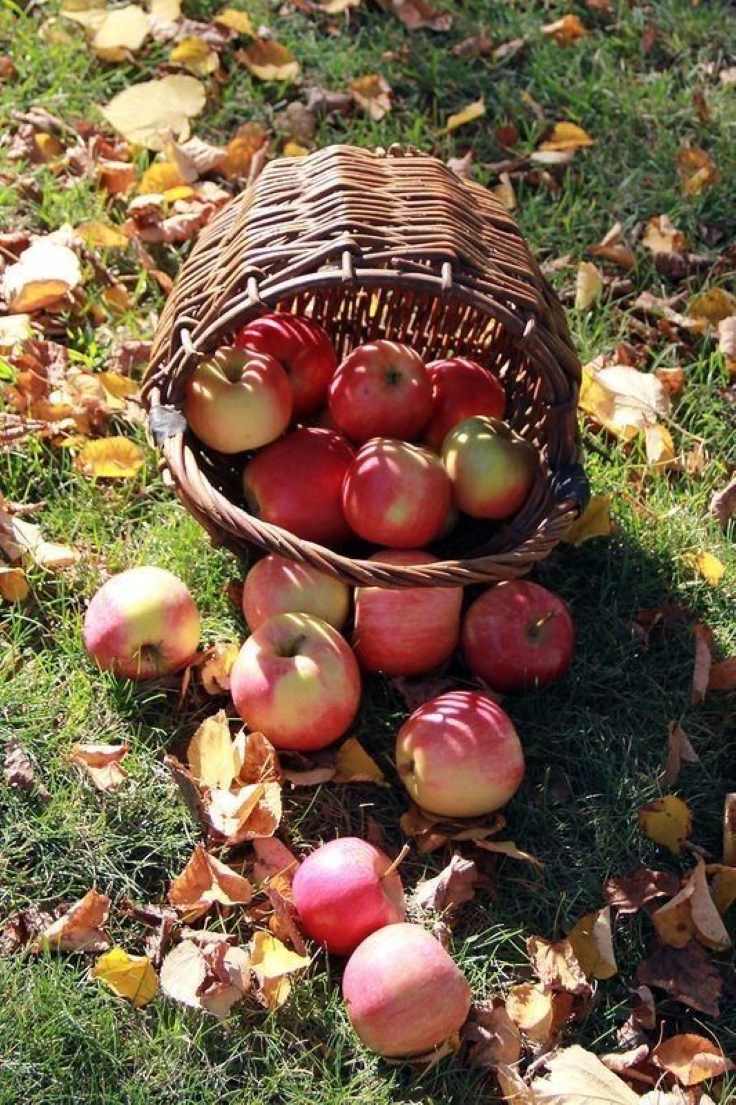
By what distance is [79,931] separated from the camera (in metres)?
2.17

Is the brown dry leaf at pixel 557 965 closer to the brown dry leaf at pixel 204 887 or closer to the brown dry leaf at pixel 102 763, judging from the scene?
the brown dry leaf at pixel 204 887

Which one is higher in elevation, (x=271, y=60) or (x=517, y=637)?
(x=271, y=60)

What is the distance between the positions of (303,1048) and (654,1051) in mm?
569

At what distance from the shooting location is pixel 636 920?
228cm

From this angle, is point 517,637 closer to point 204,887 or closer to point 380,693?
point 380,693

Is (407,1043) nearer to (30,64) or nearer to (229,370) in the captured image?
(229,370)

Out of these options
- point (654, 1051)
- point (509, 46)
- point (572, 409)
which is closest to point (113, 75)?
point (509, 46)

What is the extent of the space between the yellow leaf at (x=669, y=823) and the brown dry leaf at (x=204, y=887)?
0.74m

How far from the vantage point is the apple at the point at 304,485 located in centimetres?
257

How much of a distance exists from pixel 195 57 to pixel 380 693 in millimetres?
2164

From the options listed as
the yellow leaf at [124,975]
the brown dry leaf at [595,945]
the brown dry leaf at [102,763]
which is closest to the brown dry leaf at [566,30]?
Answer: the brown dry leaf at [102,763]

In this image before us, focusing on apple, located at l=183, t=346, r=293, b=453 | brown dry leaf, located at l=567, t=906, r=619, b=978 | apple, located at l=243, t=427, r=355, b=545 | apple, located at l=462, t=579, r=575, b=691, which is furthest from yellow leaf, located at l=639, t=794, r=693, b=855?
apple, located at l=183, t=346, r=293, b=453

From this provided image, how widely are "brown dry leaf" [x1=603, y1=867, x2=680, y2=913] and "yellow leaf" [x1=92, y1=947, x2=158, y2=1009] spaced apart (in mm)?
810

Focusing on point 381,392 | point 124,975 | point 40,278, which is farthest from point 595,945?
point 40,278
